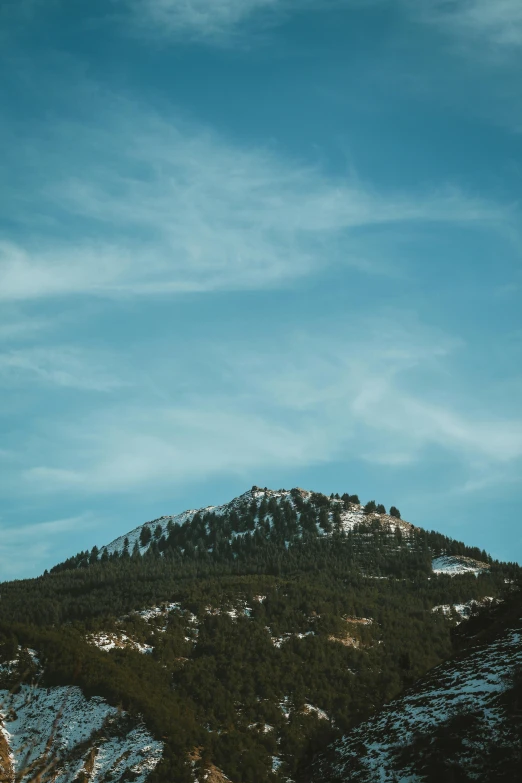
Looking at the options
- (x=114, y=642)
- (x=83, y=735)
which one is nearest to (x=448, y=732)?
(x=83, y=735)

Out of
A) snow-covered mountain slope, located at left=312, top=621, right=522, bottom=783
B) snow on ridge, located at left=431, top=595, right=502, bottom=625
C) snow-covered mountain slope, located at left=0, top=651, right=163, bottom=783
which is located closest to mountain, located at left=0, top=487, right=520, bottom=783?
snow-covered mountain slope, located at left=0, top=651, right=163, bottom=783

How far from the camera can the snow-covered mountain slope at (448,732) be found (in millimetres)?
30953

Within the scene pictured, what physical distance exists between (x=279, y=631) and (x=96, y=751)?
228 feet

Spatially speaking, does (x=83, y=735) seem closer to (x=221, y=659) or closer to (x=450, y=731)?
(x=221, y=659)

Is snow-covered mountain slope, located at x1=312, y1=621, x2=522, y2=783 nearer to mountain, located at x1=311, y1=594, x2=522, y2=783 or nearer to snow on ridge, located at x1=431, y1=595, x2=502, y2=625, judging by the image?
mountain, located at x1=311, y1=594, x2=522, y2=783

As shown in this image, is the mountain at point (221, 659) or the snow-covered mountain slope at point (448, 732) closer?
the snow-covered mountain slope at point (448, 732)

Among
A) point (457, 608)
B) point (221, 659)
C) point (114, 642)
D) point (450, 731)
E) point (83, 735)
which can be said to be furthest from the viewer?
point (457, 608)

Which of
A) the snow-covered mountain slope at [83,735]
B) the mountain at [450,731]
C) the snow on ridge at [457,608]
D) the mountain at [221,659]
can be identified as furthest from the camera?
the snow on ridge at [457,608]

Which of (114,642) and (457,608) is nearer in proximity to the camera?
(114,642)

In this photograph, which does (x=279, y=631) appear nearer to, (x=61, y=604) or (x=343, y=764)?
(x=61, y=604)

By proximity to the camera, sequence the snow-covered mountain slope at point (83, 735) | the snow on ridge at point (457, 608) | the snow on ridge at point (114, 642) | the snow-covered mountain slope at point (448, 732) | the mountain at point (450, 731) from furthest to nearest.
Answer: the snow on ridge at point (457, 608)
the snow on ridge at point (114, 642)
the snow-covered mountain slope at point (83, 735)
the snow-covered mountain slope at point (448, 732)
the mountain at point (450, 731)

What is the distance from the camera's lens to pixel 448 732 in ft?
113

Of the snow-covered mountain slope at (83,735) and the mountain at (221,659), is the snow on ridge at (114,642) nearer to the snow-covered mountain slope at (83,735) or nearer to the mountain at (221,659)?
the mountain at (221,659)

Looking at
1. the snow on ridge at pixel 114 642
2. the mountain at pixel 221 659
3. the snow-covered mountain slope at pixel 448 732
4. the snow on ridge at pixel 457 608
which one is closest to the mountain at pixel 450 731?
the snow-covered mountain slope at pixel 448 732
